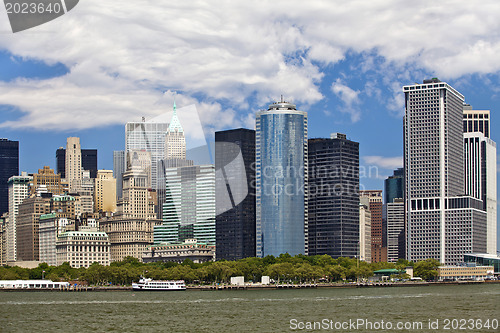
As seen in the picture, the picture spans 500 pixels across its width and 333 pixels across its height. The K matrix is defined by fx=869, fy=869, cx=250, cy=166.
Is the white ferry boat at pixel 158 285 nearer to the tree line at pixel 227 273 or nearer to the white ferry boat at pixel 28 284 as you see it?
the tree line at pixel 227 273

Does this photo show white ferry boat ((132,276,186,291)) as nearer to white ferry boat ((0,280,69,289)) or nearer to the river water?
white ferry boat ((0,280,69,289))

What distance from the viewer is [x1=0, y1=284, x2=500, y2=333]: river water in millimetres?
77000

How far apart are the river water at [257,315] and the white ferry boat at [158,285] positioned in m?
36.4

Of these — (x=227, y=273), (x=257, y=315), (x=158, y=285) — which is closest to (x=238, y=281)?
(x=227, y=273)

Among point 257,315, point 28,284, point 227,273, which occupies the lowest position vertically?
point 28,284

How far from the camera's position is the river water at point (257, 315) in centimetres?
7700

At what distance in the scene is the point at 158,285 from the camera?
155500mm

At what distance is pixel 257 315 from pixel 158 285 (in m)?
68.0

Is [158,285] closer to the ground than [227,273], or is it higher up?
closer to the ground

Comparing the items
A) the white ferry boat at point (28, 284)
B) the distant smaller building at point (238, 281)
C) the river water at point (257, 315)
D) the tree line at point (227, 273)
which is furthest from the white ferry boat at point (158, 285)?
the river water at point (257, 315)

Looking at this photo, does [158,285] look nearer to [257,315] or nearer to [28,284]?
[28,284]

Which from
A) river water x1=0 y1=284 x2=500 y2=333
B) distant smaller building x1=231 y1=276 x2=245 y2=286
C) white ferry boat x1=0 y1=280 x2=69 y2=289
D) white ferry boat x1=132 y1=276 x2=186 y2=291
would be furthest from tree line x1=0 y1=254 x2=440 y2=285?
river water x1=0 y1=284 x2=500 y2=333

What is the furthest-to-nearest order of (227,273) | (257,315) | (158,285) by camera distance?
(227,273)
(158,285)
(257,315)

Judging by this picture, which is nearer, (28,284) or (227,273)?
(227,273)
